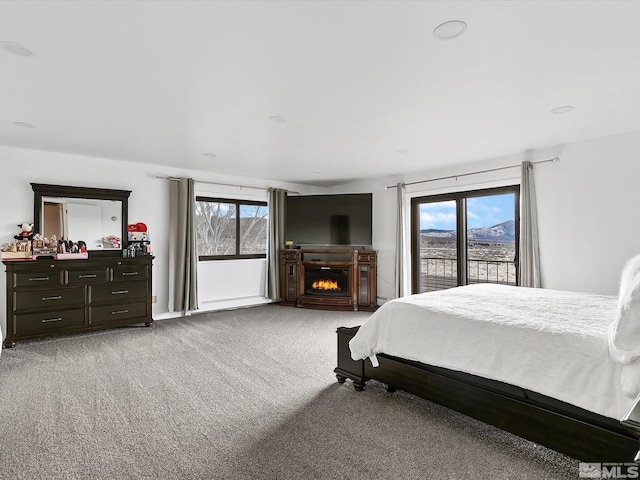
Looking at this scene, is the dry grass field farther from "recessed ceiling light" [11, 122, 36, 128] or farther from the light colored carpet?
"recessed ceiling light" [11, 122, 36, 128]

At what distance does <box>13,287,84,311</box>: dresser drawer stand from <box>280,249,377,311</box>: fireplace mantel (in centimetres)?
321

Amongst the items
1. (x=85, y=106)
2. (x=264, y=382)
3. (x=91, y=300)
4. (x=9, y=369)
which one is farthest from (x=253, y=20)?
(x=91, y=300)

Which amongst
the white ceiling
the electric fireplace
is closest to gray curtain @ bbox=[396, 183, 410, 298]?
the electric fireplace

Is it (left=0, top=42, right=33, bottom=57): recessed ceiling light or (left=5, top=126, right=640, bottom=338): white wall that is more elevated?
(left=0, top=42, right=33, bottom=57): recessed ceiling light

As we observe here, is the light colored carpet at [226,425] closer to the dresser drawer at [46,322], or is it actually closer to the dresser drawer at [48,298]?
the dresser drawer at [46,322]

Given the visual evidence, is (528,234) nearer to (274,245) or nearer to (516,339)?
(516,339)

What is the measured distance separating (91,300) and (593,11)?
544cm

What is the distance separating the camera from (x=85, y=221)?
15.8 feet

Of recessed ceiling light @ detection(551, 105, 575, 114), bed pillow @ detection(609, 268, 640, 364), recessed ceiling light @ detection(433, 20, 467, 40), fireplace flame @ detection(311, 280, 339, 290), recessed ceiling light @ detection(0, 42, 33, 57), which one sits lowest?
fireplace flame @ detection(311, 280, 339, 290)

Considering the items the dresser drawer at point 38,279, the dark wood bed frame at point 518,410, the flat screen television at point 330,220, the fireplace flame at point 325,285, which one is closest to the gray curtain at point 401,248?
the flat screen television at point 330,220

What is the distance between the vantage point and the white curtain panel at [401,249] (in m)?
5.93

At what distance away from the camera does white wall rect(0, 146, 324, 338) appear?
434 cm

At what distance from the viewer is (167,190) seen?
5.50 m

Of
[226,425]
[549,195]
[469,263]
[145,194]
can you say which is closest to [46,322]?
[145,194]
